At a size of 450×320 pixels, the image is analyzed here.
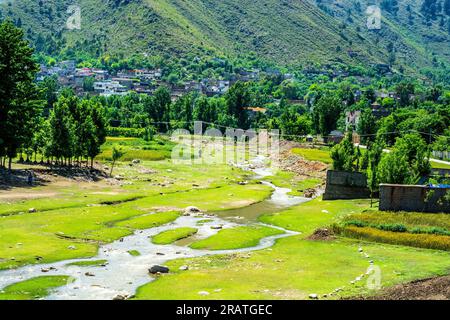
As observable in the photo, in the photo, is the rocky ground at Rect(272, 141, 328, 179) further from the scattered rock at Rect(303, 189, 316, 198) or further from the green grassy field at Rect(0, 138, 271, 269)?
the scattered rock at Rect(303, 189, 316, 198)

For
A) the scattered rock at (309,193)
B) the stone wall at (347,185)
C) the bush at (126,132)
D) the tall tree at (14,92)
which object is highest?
the tall tree at (14,92)

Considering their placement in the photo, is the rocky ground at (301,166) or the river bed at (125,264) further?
the rocky ground at (301,166)

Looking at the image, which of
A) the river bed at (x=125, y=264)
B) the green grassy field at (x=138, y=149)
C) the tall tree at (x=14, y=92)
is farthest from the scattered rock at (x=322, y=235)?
the green grassy field at (x=138, y=149)

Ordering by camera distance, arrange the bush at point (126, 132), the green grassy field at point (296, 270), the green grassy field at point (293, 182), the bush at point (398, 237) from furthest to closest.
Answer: the bush at point (126, 132) < the green grassy field at point (293, 182) < the bush at point (398, 237) < the green grassy field at point (296, 270)

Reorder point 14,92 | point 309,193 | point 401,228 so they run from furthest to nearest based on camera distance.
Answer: point 309,193
point 14,92
point 401,228

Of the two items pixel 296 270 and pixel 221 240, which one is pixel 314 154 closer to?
pixel 221 240

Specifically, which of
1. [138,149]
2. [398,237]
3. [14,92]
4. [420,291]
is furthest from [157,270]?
[138,149]

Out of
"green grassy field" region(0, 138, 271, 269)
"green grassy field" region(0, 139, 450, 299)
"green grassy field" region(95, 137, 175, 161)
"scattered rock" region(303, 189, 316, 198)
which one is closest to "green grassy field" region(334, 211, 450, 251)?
"green grassy field" region(0, 139, 450, 299)

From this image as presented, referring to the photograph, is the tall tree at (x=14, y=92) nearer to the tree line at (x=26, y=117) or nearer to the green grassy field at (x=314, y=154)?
the tree line at (x=26, y=117)
